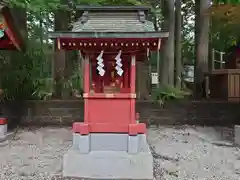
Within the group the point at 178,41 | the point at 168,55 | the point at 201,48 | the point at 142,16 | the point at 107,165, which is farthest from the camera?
the point at 178,41

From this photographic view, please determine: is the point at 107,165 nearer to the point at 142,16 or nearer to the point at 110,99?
the point at 110,99

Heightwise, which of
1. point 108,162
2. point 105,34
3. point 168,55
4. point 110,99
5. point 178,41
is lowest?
point 108,162

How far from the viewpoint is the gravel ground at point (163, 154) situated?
6.02 metres

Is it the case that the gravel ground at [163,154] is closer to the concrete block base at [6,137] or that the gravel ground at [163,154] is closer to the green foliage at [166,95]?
the concrete block base at [6,137]

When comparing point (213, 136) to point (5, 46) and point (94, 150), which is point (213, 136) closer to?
point (94, 150)

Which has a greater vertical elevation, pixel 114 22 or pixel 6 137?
pixel 114 22

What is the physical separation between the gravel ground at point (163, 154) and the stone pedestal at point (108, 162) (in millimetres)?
341

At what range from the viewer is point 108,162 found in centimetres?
596

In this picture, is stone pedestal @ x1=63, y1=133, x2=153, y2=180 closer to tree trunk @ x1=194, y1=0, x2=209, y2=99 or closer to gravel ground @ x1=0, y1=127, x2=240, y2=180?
gravel ground @ x1=0, y1=127, x2=240, y2=180

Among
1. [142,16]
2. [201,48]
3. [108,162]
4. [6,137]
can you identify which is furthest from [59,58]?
[108,162]

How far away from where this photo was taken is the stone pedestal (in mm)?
5898

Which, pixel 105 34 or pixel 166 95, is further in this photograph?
pixel 166 95

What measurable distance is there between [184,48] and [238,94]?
10808 mm

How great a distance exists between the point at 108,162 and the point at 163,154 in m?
1.87
